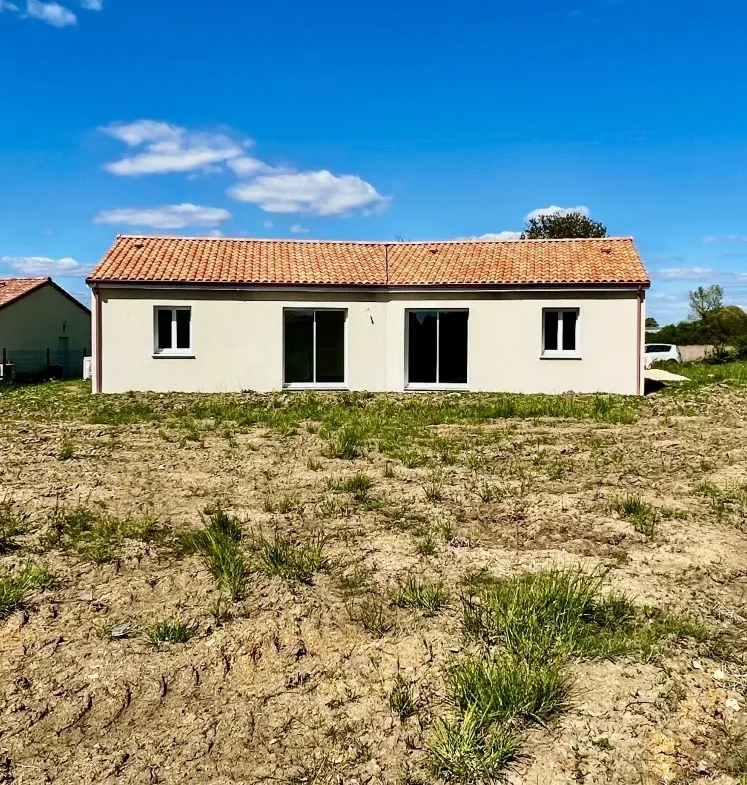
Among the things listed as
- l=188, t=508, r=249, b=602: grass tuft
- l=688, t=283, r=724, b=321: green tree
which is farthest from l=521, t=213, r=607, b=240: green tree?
l=188, t=508, r=249, b=602: grass tuft

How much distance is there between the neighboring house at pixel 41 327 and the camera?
31344 millimetres

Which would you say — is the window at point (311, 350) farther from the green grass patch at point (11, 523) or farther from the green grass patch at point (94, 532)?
the green grass patch at point (94, 532)

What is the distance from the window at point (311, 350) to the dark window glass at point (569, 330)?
6.19 m

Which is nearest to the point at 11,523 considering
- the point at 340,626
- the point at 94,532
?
the point at 94,532

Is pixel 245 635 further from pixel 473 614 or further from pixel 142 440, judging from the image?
pixel 142 440

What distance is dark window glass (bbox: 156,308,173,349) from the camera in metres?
19.5

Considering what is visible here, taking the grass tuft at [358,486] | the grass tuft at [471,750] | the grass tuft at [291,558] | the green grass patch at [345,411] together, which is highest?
the green grass patch at [345,411]

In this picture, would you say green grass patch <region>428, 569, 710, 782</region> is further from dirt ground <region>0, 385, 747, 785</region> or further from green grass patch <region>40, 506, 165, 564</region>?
green grass patch <region>40, 506, 165, 564</region>

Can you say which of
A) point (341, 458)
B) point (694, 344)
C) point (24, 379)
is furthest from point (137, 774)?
point (694, 344)

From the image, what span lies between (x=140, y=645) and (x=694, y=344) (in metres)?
48.3

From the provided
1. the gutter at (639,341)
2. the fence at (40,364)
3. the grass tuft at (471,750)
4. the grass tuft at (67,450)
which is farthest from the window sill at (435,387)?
the fence at (40,364)

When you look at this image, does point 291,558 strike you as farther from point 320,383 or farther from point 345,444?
point 320,383

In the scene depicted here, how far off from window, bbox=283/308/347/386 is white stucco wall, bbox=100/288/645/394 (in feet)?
1.22

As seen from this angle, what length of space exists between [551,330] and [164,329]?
35.7ft
